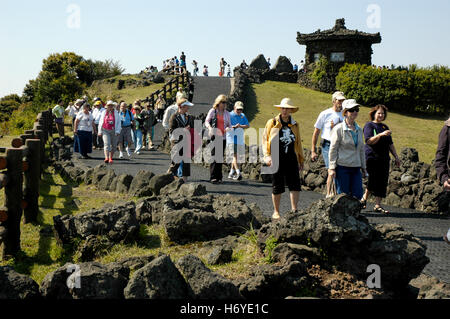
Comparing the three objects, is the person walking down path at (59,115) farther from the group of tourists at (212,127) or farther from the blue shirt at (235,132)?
the blue shirt at (235,132)

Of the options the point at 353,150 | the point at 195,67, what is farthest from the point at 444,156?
the point at 195,67

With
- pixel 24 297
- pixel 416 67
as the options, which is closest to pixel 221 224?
pixel 24 297

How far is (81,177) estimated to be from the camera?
12.5m

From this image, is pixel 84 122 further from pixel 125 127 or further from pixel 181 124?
pixel 181 124

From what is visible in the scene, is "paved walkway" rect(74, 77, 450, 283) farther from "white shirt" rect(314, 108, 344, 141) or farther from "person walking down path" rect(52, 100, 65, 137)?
"person walking down path" rect(52, 100, 65, 137)

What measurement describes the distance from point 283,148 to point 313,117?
2568cm

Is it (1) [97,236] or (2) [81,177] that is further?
(2) [81,177]

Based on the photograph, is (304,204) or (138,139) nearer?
(304,204)

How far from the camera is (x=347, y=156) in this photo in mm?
7805

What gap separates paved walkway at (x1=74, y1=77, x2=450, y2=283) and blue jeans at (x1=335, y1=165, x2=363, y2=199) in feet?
3.85

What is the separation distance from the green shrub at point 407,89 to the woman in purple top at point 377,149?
28.8m

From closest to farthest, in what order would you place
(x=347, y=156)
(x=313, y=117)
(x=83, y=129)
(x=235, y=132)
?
(x=347, y=156), (x=235, y=132), (x=83, y=129), (x=313, y=117)
